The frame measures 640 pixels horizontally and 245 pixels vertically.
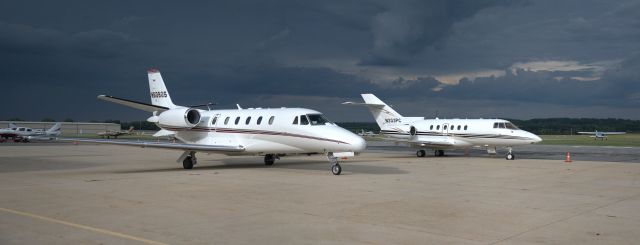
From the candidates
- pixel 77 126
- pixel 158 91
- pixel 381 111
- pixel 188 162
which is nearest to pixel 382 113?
pixel 381 111

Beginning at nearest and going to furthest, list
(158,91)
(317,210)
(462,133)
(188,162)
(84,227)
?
(84,227) < (317,210) < (188,162) < (158,91) < (462,133)

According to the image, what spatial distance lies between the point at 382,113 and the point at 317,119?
53.4 feet

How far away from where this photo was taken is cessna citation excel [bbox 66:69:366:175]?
16.5m

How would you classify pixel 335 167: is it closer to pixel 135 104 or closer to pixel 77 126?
pixel 135 104

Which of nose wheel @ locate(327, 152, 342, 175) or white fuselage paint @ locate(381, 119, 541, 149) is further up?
white fuselage paint @ locate(381, 119, 541, 149)

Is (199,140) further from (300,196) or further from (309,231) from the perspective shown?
(309,231)

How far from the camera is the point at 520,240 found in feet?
22.2

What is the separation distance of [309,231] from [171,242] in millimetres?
1887

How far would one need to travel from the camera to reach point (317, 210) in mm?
9188

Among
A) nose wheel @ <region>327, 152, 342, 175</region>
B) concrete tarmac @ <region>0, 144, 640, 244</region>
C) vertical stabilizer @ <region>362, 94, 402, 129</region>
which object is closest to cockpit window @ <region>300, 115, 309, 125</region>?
nose wheel @ <region>327, 152, 342, 175</region>

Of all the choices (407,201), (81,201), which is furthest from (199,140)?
(407,201)

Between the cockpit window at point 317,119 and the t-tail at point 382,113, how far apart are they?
47.0 feet

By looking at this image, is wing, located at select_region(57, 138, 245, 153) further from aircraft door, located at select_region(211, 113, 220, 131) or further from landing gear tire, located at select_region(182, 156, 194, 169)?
aircraft door, located at select_region(211, 113, 220, 131)

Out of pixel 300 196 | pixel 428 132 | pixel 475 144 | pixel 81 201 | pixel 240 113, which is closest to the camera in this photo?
pixel 81 201
